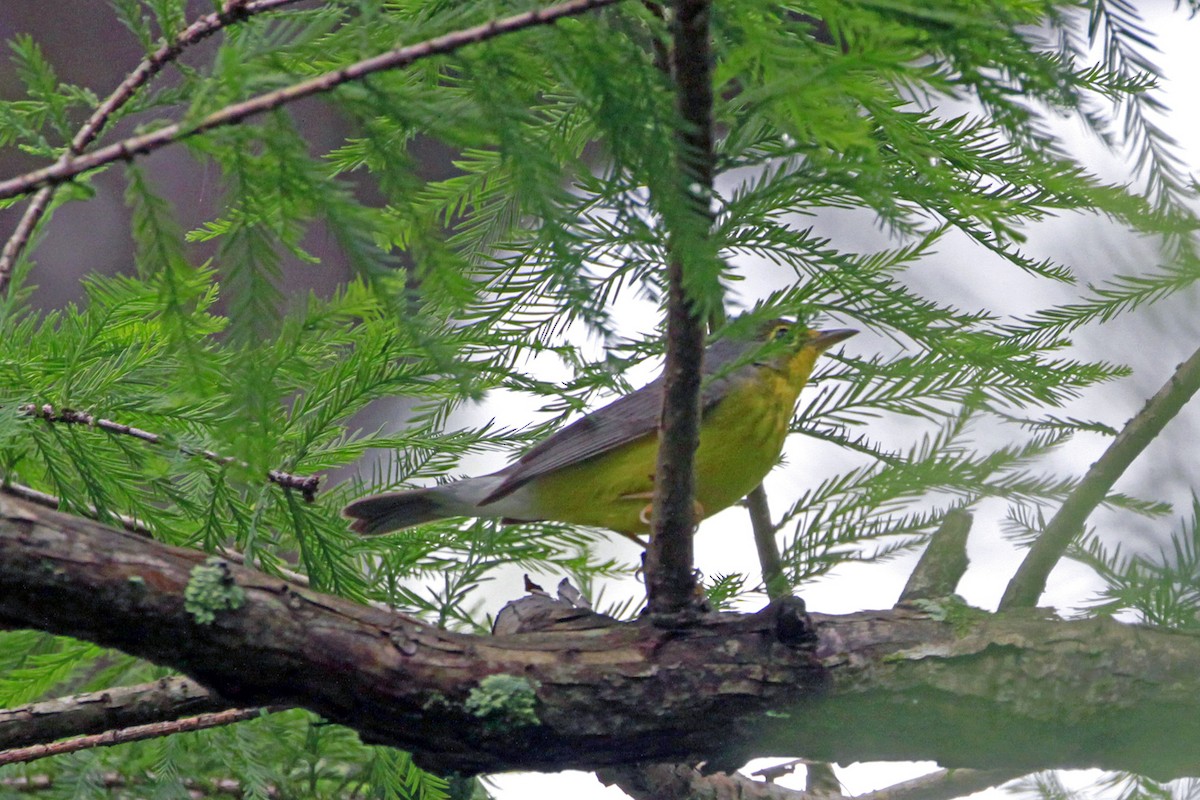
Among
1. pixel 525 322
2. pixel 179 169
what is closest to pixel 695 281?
pixel 525 322

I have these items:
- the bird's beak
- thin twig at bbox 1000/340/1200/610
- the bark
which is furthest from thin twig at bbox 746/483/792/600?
the bird's beak

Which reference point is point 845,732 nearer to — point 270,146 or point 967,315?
point 967,315

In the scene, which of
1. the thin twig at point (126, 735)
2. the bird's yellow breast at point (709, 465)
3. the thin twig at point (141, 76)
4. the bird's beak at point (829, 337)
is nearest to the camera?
the thin twig at point (141, 76)

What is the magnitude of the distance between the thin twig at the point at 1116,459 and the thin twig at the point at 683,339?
2.91 ft

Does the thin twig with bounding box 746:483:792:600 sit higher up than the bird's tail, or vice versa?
the bird's tail

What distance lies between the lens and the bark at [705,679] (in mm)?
2057

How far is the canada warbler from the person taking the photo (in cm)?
387

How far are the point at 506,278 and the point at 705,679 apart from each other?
111 centimetres

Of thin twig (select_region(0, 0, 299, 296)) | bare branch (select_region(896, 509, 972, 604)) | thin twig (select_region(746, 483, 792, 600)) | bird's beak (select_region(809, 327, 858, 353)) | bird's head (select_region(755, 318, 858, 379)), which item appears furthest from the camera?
bird's beak (select_region(809, 327, 858, 353))

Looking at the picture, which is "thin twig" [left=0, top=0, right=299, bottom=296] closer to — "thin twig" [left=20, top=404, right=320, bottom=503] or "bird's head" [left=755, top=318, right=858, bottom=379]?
"thin twig" [left=20, top=404, right=320, bottom=503]

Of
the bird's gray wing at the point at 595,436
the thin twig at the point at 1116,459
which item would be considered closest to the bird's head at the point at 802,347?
the bird's gray wing at the point at 595,436

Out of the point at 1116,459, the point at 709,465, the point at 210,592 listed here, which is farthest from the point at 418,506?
the point at 1116,459

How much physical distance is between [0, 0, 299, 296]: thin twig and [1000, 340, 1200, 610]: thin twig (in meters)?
2.12

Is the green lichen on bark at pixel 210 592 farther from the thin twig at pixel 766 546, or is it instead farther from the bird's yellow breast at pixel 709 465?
the bird's yellow breast at pixel 709 465
